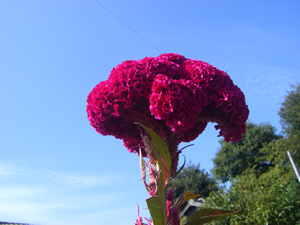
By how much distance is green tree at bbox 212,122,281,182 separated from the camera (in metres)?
24.5

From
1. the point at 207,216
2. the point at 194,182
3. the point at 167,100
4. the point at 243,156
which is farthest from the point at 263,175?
the point at 167,100

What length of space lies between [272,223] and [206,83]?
17.2 feet

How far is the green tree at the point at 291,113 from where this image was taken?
20.8 metres

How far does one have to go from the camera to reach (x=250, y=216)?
5762 millimetres

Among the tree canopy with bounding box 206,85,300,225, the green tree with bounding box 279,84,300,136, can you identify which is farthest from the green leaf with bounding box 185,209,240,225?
the green tree with bounding box 279,84,300,136

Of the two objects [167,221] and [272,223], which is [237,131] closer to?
[167,221]

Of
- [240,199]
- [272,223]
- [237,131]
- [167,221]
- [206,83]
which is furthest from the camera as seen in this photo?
[240,199]

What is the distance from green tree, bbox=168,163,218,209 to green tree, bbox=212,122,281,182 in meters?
1.20

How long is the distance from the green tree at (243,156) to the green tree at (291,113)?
336 centimetres

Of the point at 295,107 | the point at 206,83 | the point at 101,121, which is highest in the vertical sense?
the point at 295,107

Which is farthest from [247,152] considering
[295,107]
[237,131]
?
[237,131]

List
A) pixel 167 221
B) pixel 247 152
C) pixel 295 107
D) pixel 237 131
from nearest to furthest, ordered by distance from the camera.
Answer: pixel 167 221 → pixel 237 131 → pixel 295 107 → pixel 247 152

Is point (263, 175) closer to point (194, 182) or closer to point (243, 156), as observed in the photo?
point (243, 156)

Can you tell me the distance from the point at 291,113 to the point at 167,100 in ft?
78.2
